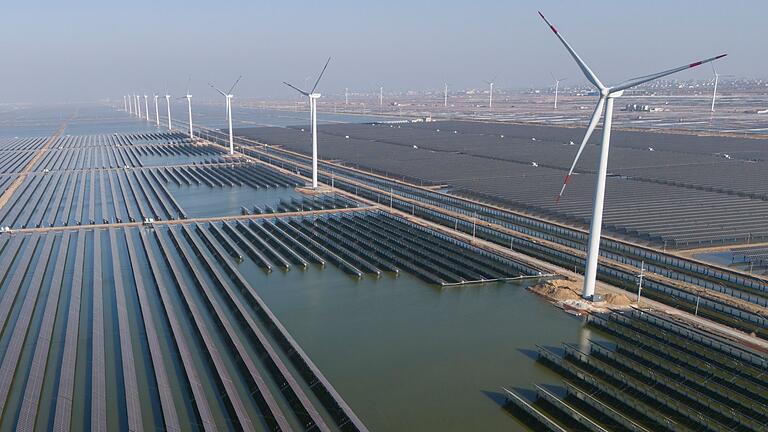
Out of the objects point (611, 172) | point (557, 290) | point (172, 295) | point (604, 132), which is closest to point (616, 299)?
point (557, 290)

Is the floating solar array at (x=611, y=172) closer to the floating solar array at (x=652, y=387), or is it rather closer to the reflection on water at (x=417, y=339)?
the floating solar array at (x=652, y=387)

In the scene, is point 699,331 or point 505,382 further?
point 699,331

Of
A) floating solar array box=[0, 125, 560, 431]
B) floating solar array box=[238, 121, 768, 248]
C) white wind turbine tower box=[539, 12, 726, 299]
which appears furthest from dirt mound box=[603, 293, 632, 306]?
floating solar array box=[238, 121, 768, 248]

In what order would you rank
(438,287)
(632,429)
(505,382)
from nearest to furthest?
(632,429), (505,382), (438,287)

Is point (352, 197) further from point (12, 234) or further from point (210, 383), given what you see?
point (210, 383)

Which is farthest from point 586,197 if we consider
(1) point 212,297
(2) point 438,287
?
(1) point 212,297

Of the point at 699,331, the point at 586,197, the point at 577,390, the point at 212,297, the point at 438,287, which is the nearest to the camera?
the point at 577,390

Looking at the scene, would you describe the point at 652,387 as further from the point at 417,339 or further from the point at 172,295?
the point at 172,295

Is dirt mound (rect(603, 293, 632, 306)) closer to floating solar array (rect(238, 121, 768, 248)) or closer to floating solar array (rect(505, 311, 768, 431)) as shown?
floating solar array (rect(505, 311, 768, 431))
